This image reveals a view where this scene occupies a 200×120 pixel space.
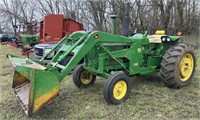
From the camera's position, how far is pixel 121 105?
3.70m


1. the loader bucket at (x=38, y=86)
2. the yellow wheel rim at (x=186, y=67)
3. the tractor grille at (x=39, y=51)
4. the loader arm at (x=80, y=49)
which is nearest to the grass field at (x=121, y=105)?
the yellow wheel rim at (x=186, y=67)

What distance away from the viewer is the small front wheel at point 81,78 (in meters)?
4.65

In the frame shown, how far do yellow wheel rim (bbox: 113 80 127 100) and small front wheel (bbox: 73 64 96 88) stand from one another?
110cm

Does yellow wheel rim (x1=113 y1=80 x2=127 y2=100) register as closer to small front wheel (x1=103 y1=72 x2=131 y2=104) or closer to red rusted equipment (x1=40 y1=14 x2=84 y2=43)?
small front wheel (x1=103 y1=72 x2=131 y2=104)

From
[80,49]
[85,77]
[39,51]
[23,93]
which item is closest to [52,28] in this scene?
[39,51]

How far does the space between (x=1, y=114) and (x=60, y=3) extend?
59.2 feet

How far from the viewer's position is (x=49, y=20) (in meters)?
9.25

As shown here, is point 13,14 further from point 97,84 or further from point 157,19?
point 97,84

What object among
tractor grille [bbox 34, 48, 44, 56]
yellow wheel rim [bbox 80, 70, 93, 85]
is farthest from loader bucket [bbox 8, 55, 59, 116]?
tractor grille [bbox 34, 48, 44, 56]

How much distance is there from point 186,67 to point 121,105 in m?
1.93

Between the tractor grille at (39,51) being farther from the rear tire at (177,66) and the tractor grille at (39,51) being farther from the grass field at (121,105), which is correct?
the rear tire at (177,66)

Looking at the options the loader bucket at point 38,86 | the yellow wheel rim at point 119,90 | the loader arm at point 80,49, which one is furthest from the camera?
the yellow wheel rim at point 119,90

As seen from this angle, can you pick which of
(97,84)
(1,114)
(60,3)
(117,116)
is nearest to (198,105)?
(117,116)

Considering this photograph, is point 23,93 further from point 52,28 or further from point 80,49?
point 52,28
